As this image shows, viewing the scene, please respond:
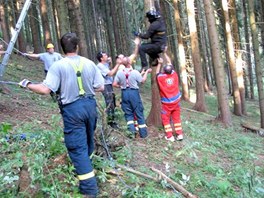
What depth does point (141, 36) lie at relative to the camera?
8.25m

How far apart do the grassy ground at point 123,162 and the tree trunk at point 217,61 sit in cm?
280

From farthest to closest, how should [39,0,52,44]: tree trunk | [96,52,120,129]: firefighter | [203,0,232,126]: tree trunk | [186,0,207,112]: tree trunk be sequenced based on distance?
[39,0,52,44]: tree trunk
[186,0,207,112]: tree trunk
[203,0,232,126]: tree trunk
[96,52,120,129]: firefighter

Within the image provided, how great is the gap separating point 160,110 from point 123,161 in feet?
10.7

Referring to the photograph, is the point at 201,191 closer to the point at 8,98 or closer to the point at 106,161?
the point at 106,161

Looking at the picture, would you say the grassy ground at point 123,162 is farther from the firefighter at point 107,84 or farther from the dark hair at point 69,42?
the dark hair at point 69,42

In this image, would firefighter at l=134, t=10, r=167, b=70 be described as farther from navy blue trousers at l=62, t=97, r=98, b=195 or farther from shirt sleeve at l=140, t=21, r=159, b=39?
navy blue trousers at l=62, t=97, r=98, b=195

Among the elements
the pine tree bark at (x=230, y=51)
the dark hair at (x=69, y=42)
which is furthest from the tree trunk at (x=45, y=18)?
the dark hair at (x=69, y=42)

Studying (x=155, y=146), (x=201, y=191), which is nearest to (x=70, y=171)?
(x=201, y=191)

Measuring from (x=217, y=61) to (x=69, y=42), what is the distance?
1026 centimetres

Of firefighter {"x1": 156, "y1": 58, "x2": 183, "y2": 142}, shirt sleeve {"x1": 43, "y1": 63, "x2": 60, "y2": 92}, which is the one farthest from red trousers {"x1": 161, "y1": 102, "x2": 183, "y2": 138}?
shirt sleeve {"x1": 43, "y1": 63, "x2": 60, "y2": 92}

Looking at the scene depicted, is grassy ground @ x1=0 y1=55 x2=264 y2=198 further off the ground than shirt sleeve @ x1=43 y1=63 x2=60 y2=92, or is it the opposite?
shirt sleeve @ x1=43 y1=63 x2=60 y2=92

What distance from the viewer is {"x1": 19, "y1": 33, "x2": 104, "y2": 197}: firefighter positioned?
4.90m

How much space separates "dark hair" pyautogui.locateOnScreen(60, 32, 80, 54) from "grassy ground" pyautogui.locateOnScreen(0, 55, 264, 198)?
161cm

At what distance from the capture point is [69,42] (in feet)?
16.2
